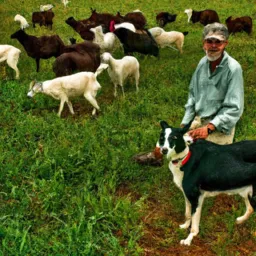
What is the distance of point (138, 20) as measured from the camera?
15.7 metres

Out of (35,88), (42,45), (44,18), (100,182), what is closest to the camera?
(100,182)

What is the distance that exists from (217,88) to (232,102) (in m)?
0.27

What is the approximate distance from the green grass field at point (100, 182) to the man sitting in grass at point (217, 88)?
1026 mm

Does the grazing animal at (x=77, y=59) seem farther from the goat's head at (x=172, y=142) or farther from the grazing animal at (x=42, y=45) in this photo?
the goat's head at (x=172, y=142)

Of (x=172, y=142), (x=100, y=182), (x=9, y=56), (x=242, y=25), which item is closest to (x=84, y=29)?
(x=9, y=56)

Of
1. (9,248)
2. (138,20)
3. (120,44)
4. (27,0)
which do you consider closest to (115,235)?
(9,248)

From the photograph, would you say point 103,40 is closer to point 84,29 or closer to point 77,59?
point 84,29

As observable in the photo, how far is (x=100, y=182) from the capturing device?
5656mm

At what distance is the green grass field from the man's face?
1.97m

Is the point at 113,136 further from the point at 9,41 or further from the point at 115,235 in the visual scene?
the point at 9,41

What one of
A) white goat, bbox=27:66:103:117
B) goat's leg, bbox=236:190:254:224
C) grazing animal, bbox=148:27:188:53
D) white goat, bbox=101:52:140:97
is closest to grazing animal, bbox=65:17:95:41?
grazing animal, bbox=148:27:188:53

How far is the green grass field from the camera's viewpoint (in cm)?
457

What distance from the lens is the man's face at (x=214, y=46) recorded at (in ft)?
14.0

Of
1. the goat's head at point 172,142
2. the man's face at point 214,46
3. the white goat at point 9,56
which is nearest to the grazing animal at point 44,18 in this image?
the white goat at point 9,56
